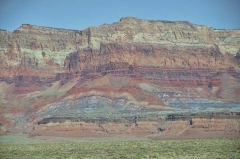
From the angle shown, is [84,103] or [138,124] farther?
[84,103]

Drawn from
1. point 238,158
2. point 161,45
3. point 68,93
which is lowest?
point 238,158

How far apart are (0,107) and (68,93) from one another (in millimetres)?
18847

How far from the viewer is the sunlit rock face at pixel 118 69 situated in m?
133

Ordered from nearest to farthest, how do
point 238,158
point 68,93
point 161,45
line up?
point 238,158 → point 68,93 → point 161,45

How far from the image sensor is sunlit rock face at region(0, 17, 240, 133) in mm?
133125

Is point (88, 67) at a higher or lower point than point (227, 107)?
higher

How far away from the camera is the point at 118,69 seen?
5704 inches

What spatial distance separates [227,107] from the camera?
130 m

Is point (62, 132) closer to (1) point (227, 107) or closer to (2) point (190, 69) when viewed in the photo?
(1) point (227, 107)

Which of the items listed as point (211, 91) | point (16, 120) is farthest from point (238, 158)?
point (211, 91)

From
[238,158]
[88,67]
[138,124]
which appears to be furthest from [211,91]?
[238,158]

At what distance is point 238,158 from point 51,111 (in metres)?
84.1

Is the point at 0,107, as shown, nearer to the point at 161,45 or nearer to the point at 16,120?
the point at 16,120

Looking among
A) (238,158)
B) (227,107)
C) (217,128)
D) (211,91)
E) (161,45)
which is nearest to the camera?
(238,158)
